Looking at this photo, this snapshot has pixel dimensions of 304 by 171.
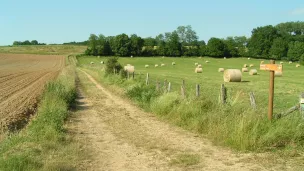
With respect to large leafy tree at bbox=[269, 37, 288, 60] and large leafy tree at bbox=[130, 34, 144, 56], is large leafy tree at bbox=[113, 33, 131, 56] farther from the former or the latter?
large leafy tree at bbox=[269, 37, 288, 60]

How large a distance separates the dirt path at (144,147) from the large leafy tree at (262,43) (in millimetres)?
102136

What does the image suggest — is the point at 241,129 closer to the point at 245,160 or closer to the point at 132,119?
the point at 245,160

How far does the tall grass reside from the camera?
893 centimetres

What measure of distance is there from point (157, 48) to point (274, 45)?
113 feet

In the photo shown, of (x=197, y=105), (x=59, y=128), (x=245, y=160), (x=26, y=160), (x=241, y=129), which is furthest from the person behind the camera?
(x=197, y=105)

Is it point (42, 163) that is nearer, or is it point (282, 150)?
point (42, 163)

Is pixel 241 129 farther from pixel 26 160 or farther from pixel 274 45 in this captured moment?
pixel 274 45

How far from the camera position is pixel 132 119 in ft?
46.2

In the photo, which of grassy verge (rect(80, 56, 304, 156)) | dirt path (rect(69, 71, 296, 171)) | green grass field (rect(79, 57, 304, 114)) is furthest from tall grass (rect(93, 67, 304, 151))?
green grass field (rect(79, 57, 304, 114))

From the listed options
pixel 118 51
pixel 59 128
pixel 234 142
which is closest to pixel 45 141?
pixel 59 128

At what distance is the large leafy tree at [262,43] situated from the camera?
370 feet

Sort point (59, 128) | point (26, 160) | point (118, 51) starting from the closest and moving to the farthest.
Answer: point (26, 160) → point (59, 128) → point (118, 51)

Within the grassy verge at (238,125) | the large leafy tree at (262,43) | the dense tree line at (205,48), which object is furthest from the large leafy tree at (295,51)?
the grassy verge at (238,125)

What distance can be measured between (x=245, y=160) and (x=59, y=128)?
5625 millimetres
